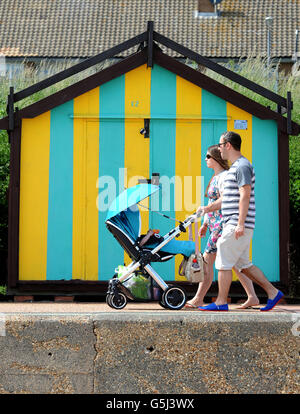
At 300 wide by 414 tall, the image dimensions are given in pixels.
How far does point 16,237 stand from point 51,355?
4271mm

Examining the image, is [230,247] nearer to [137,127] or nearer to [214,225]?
[214,225]

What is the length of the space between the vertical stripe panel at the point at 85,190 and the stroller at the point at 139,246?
198cm

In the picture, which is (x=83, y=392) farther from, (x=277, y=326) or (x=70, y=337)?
(x=277, y=326)

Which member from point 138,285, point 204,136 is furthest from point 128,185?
point 138,285

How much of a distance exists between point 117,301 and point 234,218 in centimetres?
142

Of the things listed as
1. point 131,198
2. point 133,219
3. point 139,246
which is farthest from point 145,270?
point 131,198

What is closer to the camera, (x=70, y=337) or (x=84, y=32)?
(x=70, y=337)

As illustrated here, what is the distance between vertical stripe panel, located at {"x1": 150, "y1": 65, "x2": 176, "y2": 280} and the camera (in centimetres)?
948

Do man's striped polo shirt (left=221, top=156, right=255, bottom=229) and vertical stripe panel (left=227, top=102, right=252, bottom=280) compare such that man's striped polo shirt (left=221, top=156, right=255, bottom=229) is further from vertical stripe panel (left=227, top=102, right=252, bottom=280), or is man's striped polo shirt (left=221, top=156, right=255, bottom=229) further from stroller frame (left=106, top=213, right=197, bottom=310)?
vertical stripe panel (left=227, top=102, right=252, bottom=280)

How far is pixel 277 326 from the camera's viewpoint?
5309 millimetres

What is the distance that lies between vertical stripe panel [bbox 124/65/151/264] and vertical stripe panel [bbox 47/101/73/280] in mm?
686

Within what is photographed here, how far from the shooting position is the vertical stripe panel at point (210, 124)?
9.53m

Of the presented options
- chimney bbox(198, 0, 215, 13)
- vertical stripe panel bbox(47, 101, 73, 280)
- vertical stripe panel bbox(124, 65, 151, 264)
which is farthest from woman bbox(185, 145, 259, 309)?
chimney bbox(198, 0, 215, 13)

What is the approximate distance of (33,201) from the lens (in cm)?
943
